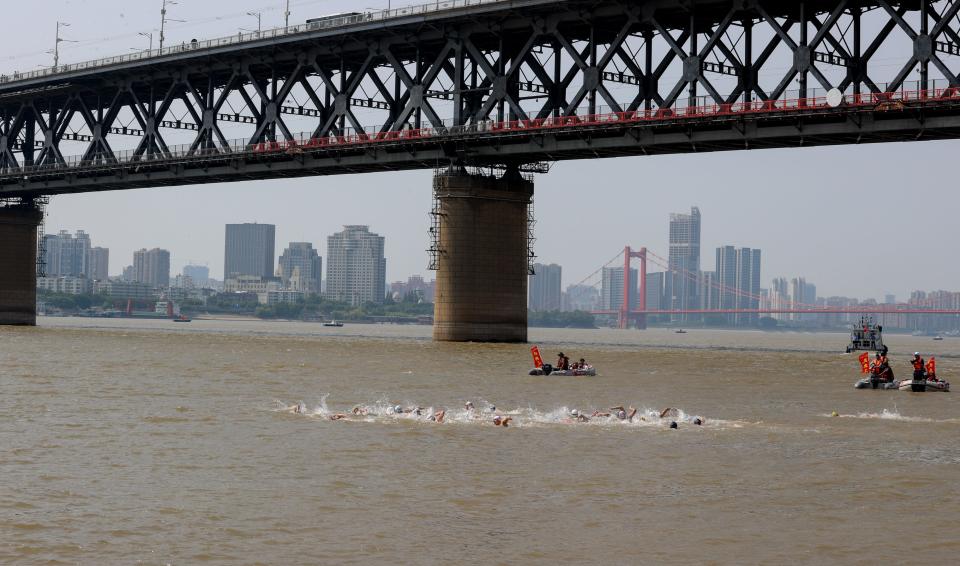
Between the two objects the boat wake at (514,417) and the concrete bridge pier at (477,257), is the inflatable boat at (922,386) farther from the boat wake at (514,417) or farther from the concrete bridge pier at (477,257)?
the concrete bridge pier at (477,257)

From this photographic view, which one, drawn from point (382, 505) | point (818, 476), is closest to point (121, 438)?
point (382, 505)

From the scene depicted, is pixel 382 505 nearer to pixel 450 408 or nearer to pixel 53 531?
pixel 53 531

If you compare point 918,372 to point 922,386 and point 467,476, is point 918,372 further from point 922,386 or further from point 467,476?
point 467,476

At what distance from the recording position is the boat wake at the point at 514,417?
42.6 meters

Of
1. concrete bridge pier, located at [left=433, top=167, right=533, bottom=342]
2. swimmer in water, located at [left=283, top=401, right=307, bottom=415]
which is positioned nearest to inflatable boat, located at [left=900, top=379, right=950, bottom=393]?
swimmer in water, located at [left=283, top=401, right=307, bottom=415]

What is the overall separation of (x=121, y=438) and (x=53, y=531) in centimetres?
1284

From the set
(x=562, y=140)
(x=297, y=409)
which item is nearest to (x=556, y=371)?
(x=297, y=409)

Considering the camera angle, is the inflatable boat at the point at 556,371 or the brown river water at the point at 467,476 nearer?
the brown river water at the point at 467,476

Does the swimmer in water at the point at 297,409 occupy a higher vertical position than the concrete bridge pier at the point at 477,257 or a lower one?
lower

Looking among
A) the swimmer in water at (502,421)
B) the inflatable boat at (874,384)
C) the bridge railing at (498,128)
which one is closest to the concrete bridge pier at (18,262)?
the bridge railing at (498,128)

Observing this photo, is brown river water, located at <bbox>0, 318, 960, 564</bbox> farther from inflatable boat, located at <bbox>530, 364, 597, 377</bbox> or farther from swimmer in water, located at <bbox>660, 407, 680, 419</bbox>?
inflatable boat, located at <bbox>530, 364, 597, 377</bbox>

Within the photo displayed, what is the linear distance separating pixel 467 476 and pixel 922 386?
3375cm

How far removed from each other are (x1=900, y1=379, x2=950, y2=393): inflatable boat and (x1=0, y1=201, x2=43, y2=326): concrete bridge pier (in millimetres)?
101455

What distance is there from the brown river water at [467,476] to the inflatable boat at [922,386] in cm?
77
